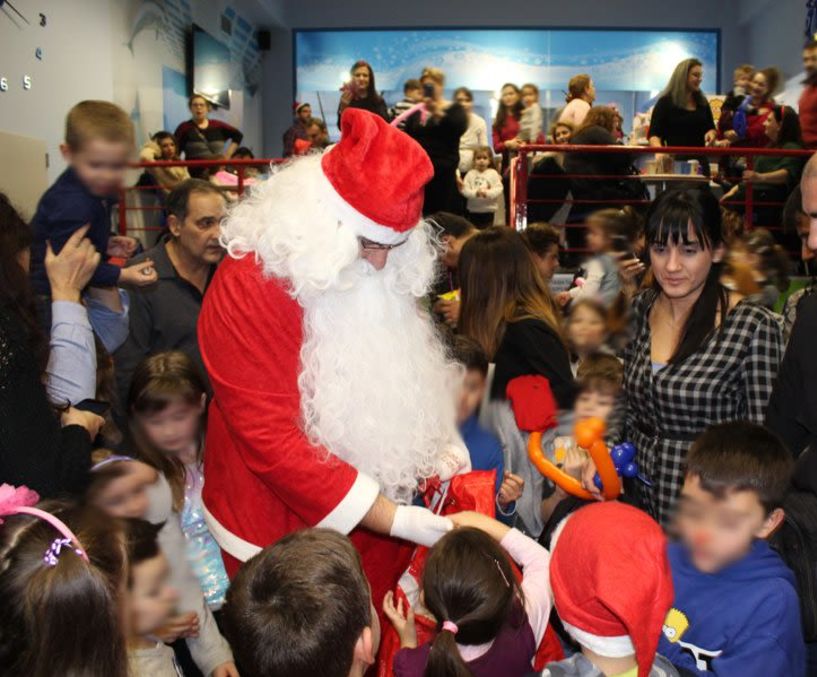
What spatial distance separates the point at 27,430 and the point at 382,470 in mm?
737

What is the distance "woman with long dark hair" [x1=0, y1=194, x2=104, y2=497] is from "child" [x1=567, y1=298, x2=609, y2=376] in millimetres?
1579

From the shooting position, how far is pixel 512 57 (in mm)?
14406

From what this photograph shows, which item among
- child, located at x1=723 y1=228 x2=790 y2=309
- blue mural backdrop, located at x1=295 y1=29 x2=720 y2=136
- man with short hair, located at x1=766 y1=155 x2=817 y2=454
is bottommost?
man with short hair, located at x1=766 y1=155 x2=817 y2=454

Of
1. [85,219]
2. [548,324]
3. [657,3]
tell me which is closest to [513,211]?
[548,324]

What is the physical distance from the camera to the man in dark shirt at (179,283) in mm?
3195

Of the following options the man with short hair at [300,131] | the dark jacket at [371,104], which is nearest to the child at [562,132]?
the dark jacket at [371,104]

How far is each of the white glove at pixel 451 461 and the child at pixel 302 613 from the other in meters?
0.55

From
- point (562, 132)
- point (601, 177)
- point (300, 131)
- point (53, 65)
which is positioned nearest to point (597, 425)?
point (601, 177)

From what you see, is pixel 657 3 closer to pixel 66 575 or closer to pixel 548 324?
pixel 548 324

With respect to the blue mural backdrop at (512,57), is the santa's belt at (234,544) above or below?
below

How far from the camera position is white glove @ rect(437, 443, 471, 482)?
2.14m

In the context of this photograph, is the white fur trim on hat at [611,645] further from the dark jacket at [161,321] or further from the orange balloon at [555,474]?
the dark jacket at [161,321]

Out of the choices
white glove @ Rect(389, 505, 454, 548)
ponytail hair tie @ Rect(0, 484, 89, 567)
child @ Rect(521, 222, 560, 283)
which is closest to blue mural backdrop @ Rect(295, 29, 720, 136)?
child @ Rect(521, 222, 560, 283)

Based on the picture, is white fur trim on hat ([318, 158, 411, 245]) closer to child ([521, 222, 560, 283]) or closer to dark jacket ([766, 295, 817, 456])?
dark jacket ([766, 295, 817, 456])
